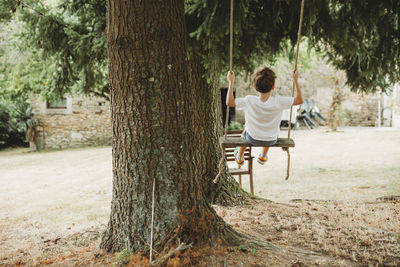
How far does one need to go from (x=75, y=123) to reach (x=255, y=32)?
1505 cm

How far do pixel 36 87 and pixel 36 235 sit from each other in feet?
37.4

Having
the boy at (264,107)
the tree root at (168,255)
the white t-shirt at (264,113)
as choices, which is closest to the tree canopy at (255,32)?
the boy at (264,107)

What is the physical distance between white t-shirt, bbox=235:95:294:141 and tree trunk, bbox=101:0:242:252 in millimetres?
999

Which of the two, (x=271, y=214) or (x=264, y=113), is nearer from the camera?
(x=264, y=113)

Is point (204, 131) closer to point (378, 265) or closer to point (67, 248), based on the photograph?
point (67, 248)

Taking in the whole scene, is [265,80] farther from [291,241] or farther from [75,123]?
[75,123]

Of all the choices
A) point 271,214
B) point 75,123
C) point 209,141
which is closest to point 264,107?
point 209,141

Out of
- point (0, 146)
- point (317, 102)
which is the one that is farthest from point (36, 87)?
point (317, 102)

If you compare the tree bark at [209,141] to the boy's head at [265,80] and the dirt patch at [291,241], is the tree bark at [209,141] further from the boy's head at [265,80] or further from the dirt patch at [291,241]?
the boy's head at [265,80]

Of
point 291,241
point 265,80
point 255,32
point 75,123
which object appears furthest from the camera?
point 75,123

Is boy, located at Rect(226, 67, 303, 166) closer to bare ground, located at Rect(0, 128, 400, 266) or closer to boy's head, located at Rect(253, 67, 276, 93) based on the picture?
boy's head, located at Rect(253, 67, 276, 93)

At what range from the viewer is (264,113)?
3.79 meters

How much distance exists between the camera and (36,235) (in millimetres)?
4559

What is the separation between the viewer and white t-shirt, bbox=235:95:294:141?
3738mm
